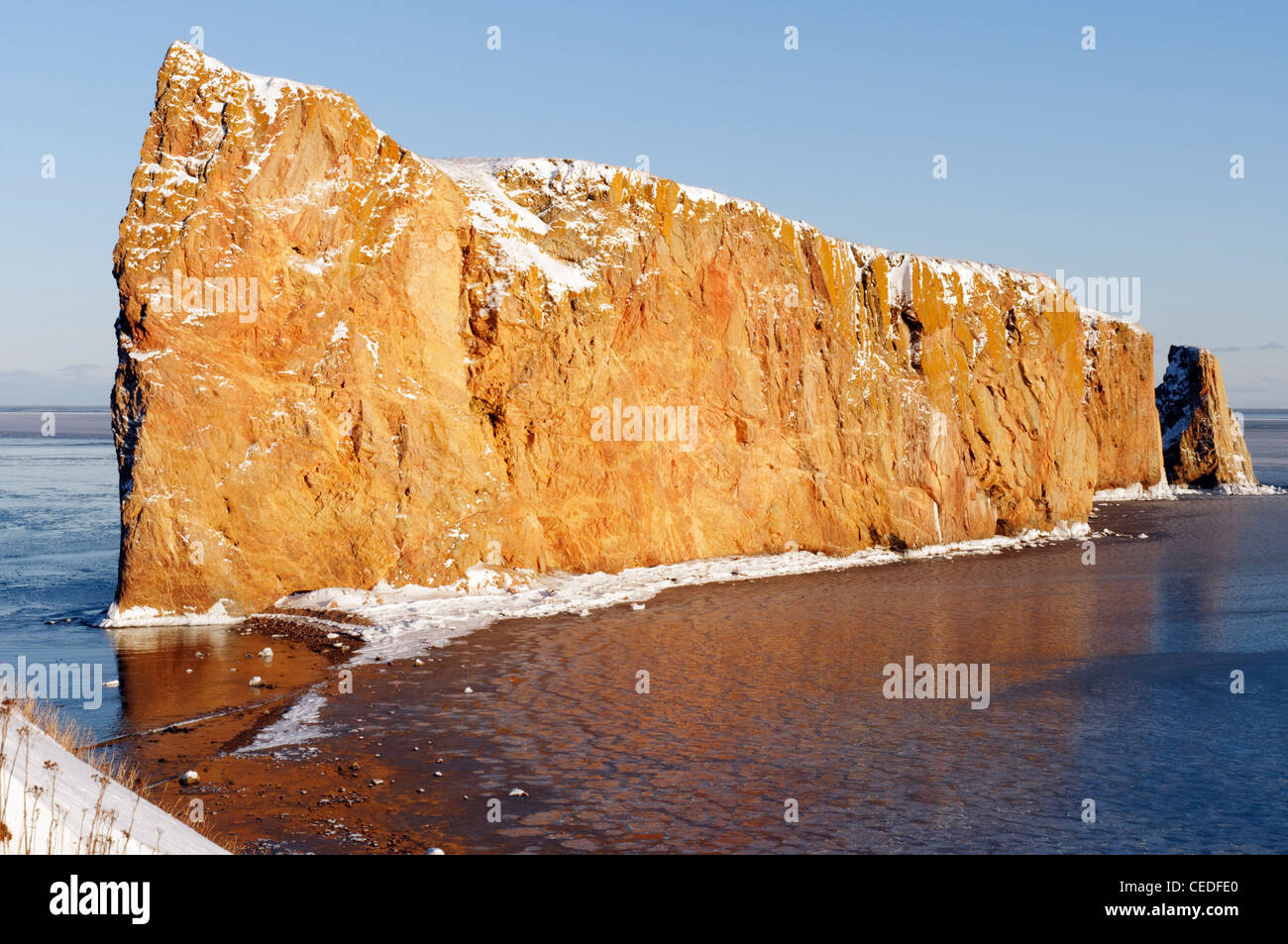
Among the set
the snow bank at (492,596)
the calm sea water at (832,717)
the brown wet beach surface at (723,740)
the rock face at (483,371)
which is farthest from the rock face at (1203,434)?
the brown wet beach surface at (723,740)

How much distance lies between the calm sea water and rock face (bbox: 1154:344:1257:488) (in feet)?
148

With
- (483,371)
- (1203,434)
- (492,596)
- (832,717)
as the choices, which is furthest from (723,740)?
(1203,434)

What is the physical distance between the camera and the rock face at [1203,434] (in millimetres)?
72825

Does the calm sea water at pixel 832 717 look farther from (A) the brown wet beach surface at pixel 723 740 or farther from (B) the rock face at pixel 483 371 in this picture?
(B) the rock face at pixel 483 371

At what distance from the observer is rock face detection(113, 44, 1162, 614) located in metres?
24.8

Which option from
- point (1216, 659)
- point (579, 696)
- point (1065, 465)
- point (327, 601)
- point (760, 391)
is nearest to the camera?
point (579, 696)

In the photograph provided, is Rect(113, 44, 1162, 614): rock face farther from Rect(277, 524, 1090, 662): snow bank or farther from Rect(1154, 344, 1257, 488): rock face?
Rect(1154, 344, 1257, 488): rock face

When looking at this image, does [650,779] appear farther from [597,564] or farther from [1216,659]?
[597,564]

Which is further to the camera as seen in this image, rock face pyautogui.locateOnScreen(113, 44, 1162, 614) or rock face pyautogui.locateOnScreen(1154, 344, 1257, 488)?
rock face pyautogui.locateOnScreen(1154, 344, 1257, 488)

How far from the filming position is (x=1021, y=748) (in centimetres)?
1578

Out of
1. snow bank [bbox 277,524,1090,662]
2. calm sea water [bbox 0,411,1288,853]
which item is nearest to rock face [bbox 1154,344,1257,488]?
calm sea water [bbox 0,411,1288,853]

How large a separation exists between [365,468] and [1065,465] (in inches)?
1209

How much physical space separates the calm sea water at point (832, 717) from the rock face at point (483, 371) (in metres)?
3.69
